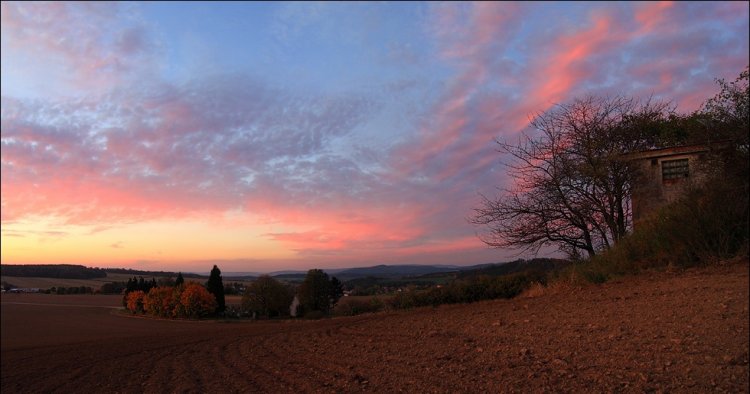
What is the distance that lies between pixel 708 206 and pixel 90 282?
96499mm

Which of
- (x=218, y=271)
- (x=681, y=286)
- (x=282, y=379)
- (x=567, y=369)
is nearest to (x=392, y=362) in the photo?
(x=282, y=379)

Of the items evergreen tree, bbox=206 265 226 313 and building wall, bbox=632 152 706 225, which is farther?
evergreen tree, bbox=206 265 226 313

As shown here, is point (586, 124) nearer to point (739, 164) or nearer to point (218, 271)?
point (739, 164)

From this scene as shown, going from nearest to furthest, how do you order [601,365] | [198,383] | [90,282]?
[601,365] → [198,383] → [90,282]

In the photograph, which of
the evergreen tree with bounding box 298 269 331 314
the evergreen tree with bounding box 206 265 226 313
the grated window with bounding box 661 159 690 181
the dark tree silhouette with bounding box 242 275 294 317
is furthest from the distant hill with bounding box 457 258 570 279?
the evergreen tree with bounding box 206 265 226 313

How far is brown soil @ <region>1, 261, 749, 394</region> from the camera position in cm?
630

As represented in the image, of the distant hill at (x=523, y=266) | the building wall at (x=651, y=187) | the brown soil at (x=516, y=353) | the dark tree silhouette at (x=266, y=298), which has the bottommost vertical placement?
the dark tree silhouette at (x=266, y=298)

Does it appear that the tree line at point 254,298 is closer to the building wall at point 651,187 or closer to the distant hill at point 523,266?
the distant hill at point 523,266

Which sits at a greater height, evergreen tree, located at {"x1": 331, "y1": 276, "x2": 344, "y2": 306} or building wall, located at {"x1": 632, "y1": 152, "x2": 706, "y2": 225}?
building wall, located at {"x1": 632, "y1": 152, "x2": 706, "y2": 225}

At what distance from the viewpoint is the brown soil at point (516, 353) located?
20.7ft

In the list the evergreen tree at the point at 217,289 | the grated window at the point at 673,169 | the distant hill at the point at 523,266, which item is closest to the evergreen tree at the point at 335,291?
the evergreen tree at the point at 217,289

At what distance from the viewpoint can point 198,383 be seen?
10.4m

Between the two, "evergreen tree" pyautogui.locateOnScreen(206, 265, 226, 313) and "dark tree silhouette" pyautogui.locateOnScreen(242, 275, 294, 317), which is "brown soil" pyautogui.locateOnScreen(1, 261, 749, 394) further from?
"evergreen tree" pyautogui.locateOnScreen(206, 265, 226, 313)

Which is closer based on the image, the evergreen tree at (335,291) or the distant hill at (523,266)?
the distant hill at (523,266)
